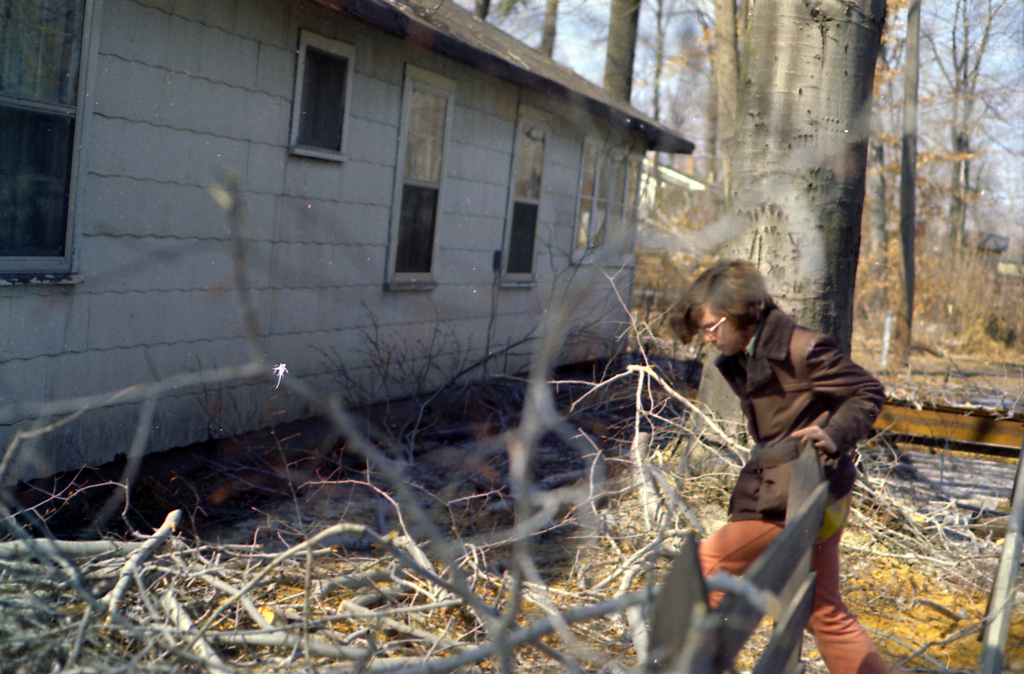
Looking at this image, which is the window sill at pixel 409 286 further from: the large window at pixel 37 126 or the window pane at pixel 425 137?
the large window at pixel 37 126

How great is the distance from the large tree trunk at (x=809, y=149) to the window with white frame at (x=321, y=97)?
3174mm

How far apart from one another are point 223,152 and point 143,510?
2.36 metres

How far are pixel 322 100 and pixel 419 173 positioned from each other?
151 cm

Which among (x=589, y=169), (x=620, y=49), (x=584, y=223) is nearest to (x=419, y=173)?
(x=589, y=169)

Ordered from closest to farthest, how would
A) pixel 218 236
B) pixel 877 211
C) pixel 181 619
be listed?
1. pixel 181 619
2. pixel 218 236
3. pixel 877 211

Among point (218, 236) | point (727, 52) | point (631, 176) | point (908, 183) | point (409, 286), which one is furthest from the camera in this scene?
point (908, 183)

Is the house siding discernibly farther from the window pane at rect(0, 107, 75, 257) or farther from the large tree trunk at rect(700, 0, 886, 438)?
the large tree trunk at rect(700, 0, 886, 438)

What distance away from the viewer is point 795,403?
3.22m

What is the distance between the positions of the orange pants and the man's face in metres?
0.61

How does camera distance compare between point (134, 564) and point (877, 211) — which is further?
point (877, 211)

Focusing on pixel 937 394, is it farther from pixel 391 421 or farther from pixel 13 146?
pixel 13 146

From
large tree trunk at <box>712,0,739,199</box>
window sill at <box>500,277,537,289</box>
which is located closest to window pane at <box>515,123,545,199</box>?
window sill at <box>500,277,537,289</box>

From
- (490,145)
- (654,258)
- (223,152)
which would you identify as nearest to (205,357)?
(223,152)

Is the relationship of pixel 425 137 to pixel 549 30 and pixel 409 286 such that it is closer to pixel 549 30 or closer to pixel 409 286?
pixel 409 286
